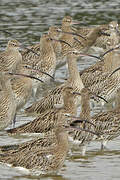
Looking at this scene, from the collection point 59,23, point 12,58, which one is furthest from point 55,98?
point 59,23

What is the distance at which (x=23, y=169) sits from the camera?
1059 centimetres

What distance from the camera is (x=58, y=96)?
1416 cm

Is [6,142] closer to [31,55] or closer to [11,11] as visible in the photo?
[31,55]

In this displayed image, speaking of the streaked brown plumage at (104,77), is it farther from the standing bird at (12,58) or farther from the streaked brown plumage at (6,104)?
the streaked brown plumage at (6,104)

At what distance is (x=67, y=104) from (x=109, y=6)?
1471 centimetres

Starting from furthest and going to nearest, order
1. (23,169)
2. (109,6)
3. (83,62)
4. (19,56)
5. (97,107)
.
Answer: (109,6) → (83,62) → (19,56) → (97,107) → (23,169)

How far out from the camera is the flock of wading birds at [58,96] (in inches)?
420

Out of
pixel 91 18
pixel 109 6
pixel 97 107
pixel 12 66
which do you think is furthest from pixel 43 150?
pixel 109 6

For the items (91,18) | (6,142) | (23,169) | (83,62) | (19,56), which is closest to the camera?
(23,169)

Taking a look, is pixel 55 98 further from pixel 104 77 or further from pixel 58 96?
pixel 104 77

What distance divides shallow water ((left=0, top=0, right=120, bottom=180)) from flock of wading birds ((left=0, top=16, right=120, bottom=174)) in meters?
0.29

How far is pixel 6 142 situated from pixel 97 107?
126 inches

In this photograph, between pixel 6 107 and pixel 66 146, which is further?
pixel 6 107

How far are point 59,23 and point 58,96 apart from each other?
9.89 metres
